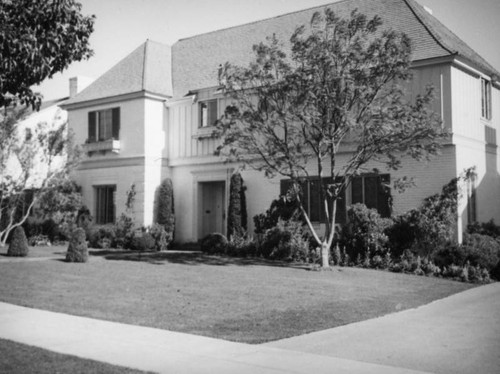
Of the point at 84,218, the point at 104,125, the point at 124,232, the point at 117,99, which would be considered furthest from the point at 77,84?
the point at 124,232

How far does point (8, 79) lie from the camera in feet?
23.5

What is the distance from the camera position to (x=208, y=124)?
872 inches

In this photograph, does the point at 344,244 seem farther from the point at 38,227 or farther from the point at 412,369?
the point at 38,227

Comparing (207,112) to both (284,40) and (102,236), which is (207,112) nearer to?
(284,40)

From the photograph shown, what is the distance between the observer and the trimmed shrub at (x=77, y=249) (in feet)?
51.0

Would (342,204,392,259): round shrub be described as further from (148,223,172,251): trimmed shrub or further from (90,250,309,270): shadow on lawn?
(148,223,172,251): trimmed shrub

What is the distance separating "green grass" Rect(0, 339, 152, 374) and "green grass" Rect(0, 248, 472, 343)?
1996 millimetres

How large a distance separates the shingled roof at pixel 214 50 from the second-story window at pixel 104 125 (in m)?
0.73

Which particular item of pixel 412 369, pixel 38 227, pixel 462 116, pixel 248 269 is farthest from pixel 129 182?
pixel 412 369

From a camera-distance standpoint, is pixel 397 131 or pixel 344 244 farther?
pixel 344 244

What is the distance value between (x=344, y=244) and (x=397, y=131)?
13.5ft

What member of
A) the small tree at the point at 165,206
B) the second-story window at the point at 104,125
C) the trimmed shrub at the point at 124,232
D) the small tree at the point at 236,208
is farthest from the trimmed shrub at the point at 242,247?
the second-story window at the point at 104,125

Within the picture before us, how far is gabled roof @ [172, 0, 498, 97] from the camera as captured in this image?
59.0ft

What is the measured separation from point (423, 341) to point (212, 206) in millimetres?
16250
